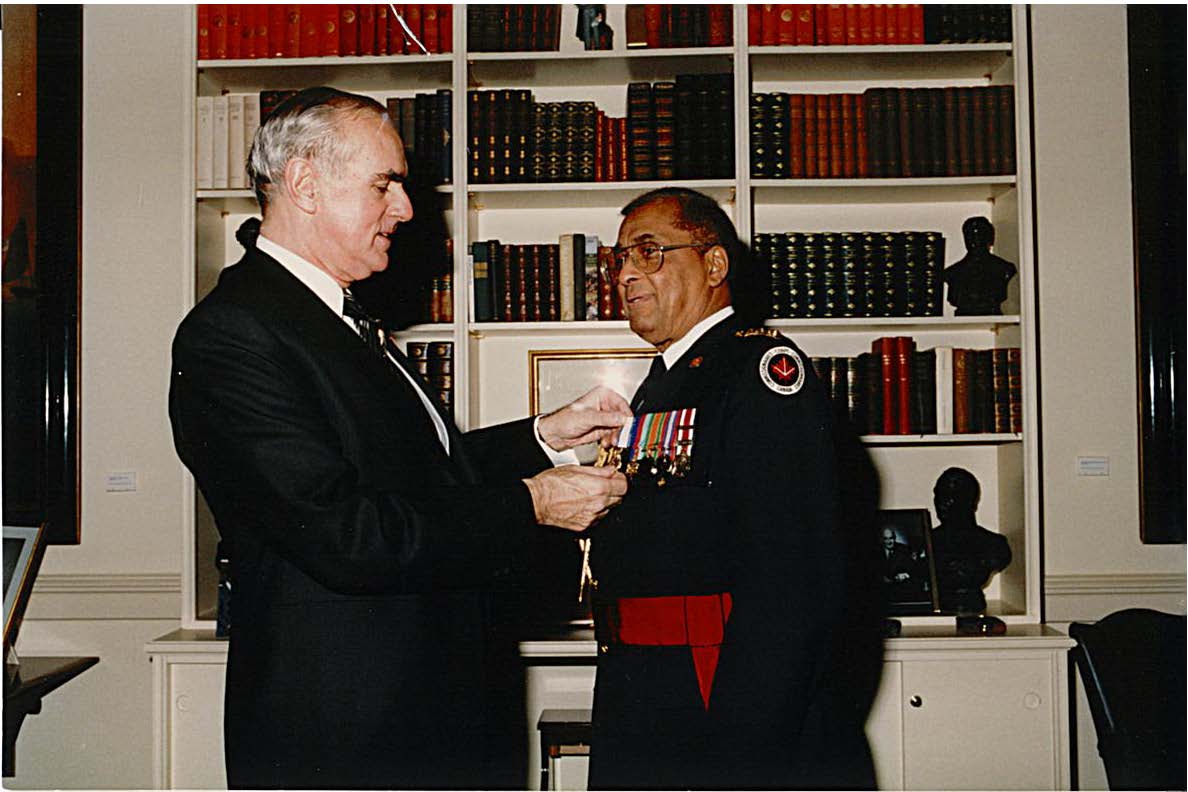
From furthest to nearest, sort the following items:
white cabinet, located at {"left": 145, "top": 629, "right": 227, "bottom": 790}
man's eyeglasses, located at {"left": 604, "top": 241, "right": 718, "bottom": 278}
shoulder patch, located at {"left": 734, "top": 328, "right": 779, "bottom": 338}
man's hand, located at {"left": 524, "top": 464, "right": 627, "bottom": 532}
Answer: white cabinet, located at {"left": 145, "top": 629, "right": 227, "bottom": 790}, man's eyeglasses, located at {"left": 604, "top": 241, "right": 718, "bottom": 278}, shoulder patch, located at {"left": 734, "top": 328, "right": 779, "bottom": 338}, man's hand, located at {"left": 524, "top": 464, "right": 627, "bottom": 532}

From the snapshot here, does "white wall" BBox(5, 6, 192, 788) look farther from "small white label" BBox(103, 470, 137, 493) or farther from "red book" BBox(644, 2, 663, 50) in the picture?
"red book" BBox(644, 2, 663, 50)

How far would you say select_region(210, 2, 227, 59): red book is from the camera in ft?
10.6

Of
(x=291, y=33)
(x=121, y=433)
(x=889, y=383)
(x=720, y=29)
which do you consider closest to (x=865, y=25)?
(x=720, y=29)

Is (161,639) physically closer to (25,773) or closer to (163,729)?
(163,729)

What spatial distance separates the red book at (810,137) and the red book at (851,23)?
190 mm

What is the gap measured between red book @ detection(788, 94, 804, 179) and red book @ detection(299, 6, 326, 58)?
4.40 ft

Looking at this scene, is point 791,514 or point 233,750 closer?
point 233,750

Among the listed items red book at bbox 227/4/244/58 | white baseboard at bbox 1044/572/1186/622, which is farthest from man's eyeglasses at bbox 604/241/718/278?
white baseboard at bbox 1044/572/1186/622

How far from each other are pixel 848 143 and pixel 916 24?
1.25ft

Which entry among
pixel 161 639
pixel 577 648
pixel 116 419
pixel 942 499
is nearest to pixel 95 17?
pixel 116 419

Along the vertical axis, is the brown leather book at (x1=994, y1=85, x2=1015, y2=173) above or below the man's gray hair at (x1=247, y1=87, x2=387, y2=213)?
above

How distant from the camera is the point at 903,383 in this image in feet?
10.6

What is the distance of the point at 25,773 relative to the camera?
11.8 feet

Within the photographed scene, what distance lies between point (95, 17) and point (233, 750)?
111 inches
